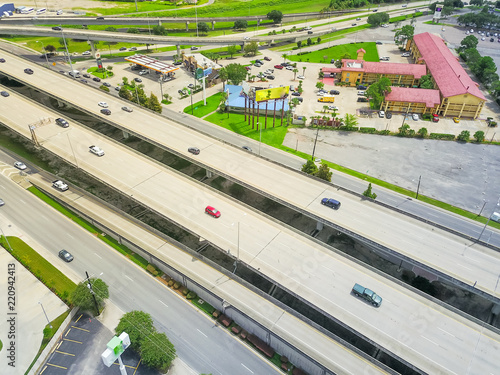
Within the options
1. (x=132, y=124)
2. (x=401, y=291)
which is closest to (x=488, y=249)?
(x=401, y=291)

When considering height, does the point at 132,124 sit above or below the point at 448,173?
above

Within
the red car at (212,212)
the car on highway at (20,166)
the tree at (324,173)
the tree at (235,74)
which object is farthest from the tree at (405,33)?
the car on highway at (20,166)

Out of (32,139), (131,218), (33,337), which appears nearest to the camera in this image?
(33,337)

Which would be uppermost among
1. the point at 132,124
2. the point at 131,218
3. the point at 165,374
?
the point at 132,124

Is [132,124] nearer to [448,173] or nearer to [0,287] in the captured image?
[0,287]

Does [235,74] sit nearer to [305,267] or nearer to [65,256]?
[65,256]
